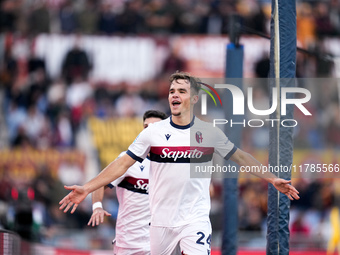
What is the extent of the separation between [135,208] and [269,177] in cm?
208

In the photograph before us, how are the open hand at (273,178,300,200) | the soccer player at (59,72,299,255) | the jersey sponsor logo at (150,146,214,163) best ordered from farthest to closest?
1. the jersey sponsor logo at (150,146,214,163)
2. the soccer player at (59,72,299,255)
3. the open hand at (273,178,300,200)

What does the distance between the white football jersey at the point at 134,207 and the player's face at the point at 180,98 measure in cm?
153

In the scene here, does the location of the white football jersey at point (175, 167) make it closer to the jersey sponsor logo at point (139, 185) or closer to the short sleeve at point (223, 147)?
the short sleeve at point (223, 147)

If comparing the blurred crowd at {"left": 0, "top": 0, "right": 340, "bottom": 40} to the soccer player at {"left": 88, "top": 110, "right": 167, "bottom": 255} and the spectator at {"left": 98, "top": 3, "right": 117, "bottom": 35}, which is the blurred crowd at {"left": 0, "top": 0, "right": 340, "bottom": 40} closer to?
the spectator at {"left": 98, "top": 3, "right": 117, "bottom": 35}

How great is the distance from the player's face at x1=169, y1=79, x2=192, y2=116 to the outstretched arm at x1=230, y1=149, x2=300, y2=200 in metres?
0.79

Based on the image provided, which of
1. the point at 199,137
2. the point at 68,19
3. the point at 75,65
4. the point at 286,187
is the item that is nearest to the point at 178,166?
the point at 199,137

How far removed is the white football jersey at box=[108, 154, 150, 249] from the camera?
9562mm

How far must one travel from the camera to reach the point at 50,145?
60.5 feet

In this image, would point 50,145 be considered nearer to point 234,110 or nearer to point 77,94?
point 77,94

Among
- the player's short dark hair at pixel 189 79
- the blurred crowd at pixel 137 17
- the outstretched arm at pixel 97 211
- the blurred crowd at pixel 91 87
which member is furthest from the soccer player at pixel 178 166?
the blurred crowd at pixel 137 17

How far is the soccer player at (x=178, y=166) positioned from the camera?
8.19 meters

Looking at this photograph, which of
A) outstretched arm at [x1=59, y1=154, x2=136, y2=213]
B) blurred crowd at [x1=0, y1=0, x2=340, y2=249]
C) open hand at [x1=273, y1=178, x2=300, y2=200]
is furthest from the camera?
blurred crowd at [x1=0, y1=0, x2=340, y2=249]

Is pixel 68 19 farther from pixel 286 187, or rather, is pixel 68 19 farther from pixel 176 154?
pixel 286 187

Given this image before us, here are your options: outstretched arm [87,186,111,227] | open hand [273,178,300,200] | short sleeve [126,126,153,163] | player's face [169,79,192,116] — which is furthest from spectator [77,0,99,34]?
open hand [273,178,300,200]
